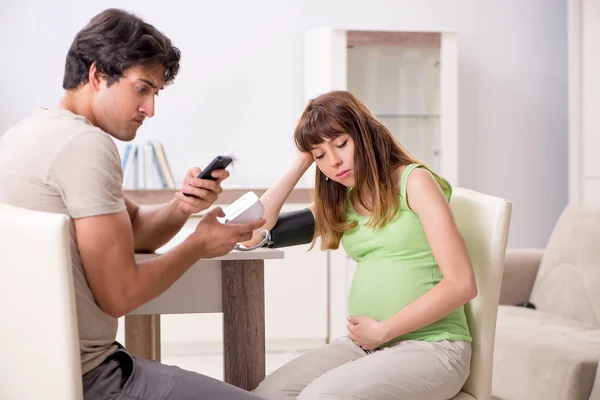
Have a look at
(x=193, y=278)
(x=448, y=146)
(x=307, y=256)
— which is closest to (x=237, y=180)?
(x=307, y=256)

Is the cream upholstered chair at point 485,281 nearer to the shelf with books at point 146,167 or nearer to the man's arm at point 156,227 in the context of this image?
the man's arm at point 156,227

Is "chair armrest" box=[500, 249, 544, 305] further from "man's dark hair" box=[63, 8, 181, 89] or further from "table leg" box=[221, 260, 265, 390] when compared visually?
"man's dark hair" box=[63, 8, 181, 89]

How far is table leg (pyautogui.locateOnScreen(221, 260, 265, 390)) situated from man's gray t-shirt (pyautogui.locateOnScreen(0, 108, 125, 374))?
1.20ft

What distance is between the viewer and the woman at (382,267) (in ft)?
5.66

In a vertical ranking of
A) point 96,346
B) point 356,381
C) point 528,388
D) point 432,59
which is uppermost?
point 432,59

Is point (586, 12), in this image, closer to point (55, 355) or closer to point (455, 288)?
point (455, 288)

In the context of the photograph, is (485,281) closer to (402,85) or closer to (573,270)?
(573,270)

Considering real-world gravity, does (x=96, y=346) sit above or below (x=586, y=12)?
below

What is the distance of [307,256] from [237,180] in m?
0.62

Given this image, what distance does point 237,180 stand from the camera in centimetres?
455

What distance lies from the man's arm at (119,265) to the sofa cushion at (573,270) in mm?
1914

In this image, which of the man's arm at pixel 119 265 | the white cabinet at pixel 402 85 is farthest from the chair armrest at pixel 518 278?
the man's arm at pixel 119 265

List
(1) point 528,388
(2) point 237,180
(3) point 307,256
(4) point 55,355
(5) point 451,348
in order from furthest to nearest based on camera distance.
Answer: (2) point 237,180, (3) point 307,256, (1) point 528,388, (5) point 451,348, (4) point 55,355

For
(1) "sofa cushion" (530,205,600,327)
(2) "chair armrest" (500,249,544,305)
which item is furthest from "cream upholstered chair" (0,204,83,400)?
(2) "chair armrest" (500,249,544,305)
